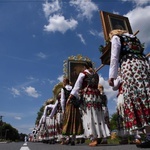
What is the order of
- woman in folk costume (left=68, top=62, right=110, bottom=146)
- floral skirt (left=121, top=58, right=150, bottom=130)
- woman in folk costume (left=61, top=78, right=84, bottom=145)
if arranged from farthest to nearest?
woman in folk costume (left=61, top=78, right=84, bottom=145) → woman in folk costume (left=68, top=62, right=110, bottom=146) → floral skirt (left=121, top=58, right=150, bottom=130)

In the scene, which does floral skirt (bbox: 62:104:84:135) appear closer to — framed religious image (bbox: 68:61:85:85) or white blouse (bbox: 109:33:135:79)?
white blouse (bbox: 109:33:135:79)

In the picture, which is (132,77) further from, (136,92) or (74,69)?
(74,69)

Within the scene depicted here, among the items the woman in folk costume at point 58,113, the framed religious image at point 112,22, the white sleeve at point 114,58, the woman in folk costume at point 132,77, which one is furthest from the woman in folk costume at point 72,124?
the framed religious image at point 112,22

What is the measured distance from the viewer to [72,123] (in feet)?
22.8

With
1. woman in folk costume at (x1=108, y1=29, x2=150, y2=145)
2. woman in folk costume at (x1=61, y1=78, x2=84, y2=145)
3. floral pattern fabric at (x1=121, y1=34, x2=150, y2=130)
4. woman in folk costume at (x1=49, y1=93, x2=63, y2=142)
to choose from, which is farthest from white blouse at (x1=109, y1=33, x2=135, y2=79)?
woman in folk costume at (x1=49, y1=93, x2=63, y2=142)

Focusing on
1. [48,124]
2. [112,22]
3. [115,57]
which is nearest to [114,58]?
[115,57]

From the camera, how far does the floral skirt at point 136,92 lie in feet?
11.7

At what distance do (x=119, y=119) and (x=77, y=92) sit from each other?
1518 mm

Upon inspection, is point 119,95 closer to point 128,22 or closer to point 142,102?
point 142,102

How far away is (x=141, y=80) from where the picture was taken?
3.76 m

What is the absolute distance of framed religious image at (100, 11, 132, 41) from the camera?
1423 cm

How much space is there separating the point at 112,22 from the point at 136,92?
11.3 meters

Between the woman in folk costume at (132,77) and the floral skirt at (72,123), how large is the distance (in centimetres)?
312

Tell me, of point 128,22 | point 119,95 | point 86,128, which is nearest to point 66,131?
point 86,128
